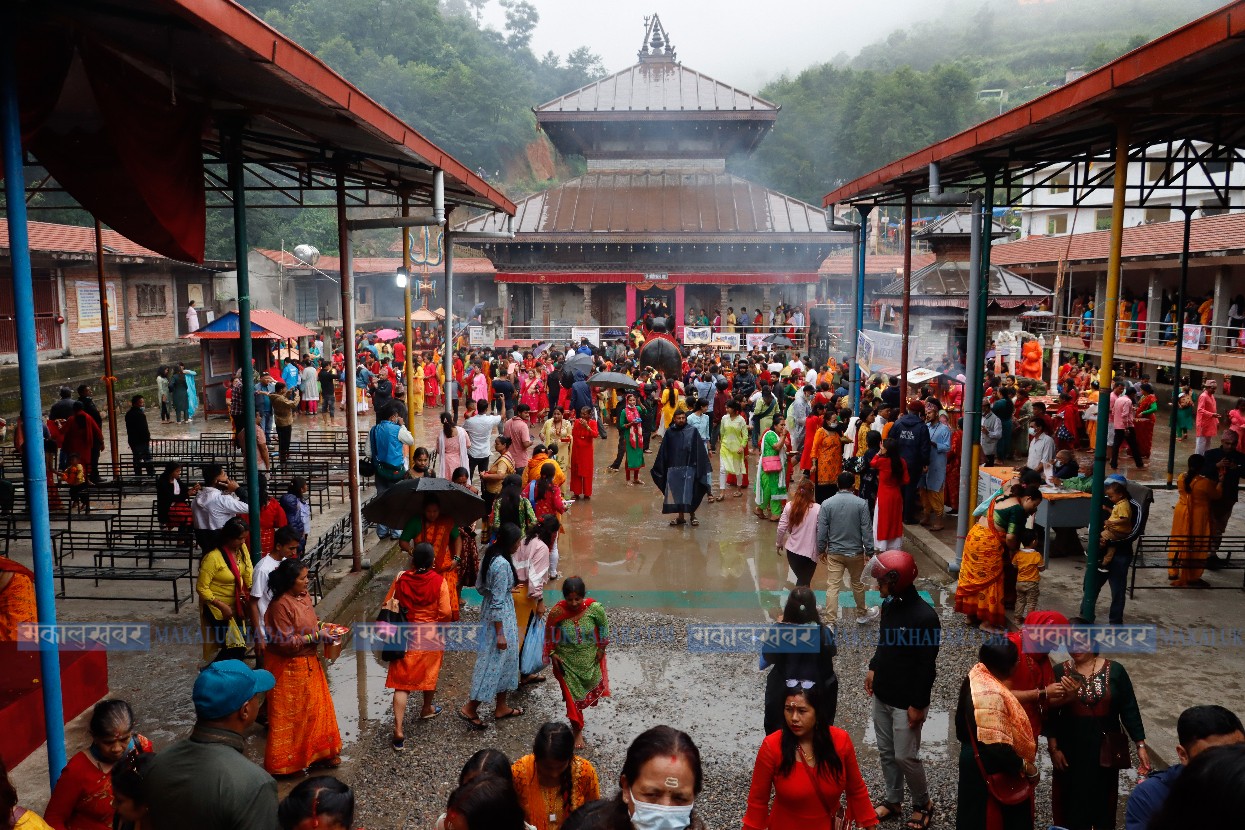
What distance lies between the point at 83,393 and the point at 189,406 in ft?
25.0

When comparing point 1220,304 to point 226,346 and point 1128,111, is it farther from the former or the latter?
point 226,346

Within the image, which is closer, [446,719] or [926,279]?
[446,719]

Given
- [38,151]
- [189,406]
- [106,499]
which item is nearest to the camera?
[38,151]

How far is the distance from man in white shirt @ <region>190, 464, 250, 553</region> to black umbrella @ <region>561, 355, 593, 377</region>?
11.9 metres

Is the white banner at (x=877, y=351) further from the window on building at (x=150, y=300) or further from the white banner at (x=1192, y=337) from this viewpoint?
the window on building at (x=150, y=300)

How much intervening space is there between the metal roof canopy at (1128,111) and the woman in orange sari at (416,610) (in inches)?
214

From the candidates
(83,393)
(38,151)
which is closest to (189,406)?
(83,393)

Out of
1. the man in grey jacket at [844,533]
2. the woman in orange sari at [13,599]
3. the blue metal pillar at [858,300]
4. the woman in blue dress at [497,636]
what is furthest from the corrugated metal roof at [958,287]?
the woman in orange sari at [13,599]

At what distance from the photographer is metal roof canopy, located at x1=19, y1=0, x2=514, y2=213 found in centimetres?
420

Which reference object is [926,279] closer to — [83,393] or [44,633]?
[83,393]

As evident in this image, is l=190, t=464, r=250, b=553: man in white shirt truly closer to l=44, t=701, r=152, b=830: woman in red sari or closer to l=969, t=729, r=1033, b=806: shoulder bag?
l=44, t=701, r=152, b=830: woman in red sari

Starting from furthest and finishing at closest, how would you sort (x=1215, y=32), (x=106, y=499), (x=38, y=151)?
(x=106, y=499), (x=38, y=151), (x=1215, y=32)

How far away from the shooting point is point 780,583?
9188mm

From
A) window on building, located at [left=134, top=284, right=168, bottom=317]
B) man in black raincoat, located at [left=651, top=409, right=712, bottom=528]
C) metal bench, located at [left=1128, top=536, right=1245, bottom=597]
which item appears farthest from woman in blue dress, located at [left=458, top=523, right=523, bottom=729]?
window on building, located at [left=134, top=284, right=168, bottom=317]
